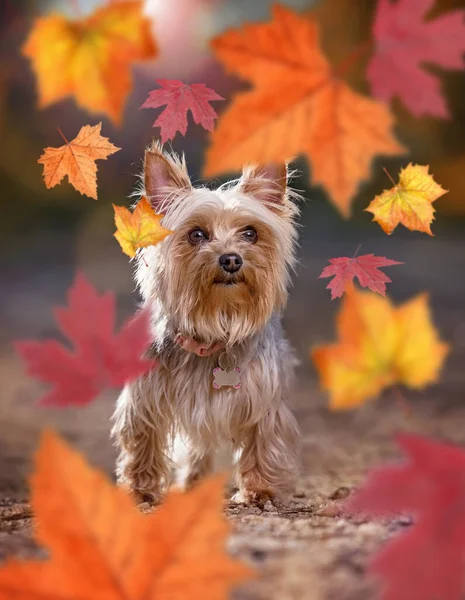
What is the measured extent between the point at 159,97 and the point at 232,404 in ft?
3.69

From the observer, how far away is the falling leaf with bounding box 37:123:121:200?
204 cm

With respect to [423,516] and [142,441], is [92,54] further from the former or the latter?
[142,441]

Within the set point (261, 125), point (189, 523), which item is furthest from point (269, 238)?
point (189, 523)

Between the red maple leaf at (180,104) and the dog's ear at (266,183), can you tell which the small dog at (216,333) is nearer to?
the dog's ear at (266,183)

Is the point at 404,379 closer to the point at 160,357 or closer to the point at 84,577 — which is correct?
the point at 84,577

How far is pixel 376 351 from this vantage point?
1.50 metres

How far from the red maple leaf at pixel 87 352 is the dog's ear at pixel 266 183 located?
128cm

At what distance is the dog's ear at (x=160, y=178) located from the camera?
8.27ft

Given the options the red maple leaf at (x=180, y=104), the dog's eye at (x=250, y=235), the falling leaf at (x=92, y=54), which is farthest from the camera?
the dog's eye at (x=250, y=235)

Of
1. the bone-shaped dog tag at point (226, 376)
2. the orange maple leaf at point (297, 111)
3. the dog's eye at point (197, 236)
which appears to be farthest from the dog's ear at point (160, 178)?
the orange maple leaf at point (297, 111)

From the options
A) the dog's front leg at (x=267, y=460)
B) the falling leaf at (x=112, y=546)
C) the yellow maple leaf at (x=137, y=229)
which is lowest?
the falling leaf at (x=112, y=546)

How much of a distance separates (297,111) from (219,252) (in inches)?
38.1

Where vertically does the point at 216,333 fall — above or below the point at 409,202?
below

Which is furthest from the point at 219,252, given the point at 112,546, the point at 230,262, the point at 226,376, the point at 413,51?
the point at 112,546
